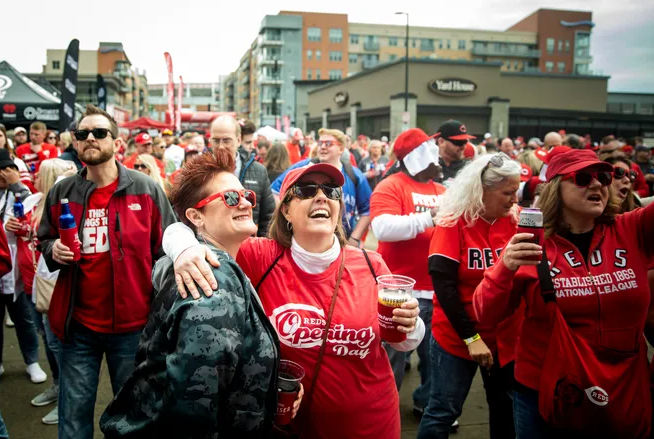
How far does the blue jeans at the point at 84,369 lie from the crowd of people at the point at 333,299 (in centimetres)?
1

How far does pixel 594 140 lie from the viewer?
41844 mm

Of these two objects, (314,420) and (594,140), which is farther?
(594,140)

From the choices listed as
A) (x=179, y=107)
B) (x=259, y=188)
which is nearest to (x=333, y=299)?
(x=259, y=188)

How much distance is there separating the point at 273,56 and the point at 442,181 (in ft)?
293

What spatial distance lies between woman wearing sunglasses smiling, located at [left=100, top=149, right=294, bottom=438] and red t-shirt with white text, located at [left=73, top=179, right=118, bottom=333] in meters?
1.38

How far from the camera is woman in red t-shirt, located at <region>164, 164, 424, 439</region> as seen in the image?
7.59 ft

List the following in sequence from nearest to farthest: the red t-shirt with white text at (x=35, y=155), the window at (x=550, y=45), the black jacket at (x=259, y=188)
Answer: the black jacket at (x=259, y=188) < the red t-shirt with white text at (x=35, y=155) < the window at (x=550, y=45)

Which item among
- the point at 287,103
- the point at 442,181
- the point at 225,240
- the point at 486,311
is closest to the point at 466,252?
the point at 486,311

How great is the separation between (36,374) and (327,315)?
4.04 meters

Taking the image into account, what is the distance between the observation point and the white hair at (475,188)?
3.19 metres

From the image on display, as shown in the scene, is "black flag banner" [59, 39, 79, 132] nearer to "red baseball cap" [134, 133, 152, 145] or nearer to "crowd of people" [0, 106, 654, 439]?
"red baseball cap" [134, 133, 152, 145]

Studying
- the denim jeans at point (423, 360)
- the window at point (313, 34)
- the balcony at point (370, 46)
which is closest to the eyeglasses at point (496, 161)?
the denim jeans at point (423, 360)

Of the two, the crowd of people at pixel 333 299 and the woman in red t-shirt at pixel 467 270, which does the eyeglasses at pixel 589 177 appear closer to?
the crowd of people at pixel 333 299

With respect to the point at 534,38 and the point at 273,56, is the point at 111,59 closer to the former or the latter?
the point at 273,56
